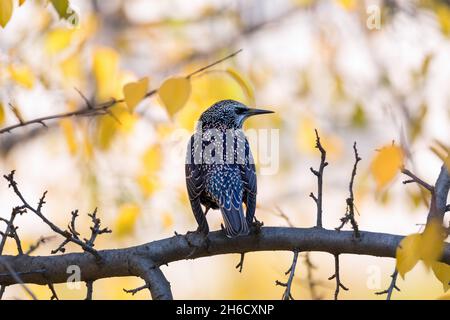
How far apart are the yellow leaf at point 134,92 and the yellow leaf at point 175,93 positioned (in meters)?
0.08

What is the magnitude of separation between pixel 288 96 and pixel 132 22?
9.28 ft

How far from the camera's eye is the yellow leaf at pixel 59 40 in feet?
23.5

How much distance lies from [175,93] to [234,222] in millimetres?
1117

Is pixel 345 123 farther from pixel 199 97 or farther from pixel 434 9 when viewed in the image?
pixel 199 97

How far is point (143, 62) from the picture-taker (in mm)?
12258

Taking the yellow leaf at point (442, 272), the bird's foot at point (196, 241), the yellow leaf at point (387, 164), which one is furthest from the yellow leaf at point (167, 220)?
the yellow leaf at point (442, 272)

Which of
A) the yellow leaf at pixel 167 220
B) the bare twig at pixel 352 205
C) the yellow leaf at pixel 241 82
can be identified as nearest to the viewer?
the bare twig at pixel 352 205

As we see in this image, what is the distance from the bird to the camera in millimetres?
4918

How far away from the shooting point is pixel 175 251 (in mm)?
4414

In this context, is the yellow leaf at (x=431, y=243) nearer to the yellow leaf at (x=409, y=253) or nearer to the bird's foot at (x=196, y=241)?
the yellow leaf at (x=409, y=253)

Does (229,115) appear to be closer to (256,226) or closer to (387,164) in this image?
(256,226)

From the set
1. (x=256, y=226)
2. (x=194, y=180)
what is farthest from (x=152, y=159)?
(x=256, y=226)

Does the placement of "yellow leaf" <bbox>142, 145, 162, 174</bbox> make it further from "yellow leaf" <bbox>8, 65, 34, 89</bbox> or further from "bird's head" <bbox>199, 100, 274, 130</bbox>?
"yellow leaf" <bbox>8, 65, 34, 89</bbox>

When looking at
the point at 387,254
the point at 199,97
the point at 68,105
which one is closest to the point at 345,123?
the point at 199,97
